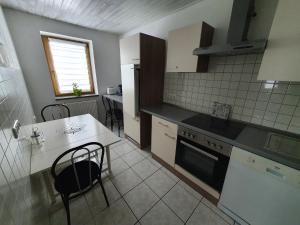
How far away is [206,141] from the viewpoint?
132 cm

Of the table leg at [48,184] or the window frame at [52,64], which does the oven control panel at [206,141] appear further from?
the window frame at [52,64]

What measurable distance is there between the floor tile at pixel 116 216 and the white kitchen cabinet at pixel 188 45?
1.77 meters

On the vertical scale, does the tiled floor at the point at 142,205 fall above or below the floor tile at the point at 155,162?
below

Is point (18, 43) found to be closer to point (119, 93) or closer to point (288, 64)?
point (119, 93)

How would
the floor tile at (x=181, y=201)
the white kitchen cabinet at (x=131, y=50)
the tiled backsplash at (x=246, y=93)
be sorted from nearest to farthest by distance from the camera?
the tiled backsplash at (x=246, y=93) → the floor tile at (x=181, y=201) → the white kitchen cabinet at (x=131, y=50)

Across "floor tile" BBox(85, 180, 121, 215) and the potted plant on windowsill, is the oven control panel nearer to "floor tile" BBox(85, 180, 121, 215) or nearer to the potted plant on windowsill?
"floor tile" BBox(85, 180, 121, 215)

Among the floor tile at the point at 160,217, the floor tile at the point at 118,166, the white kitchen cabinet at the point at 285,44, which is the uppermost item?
the white kitchen cabinet at the point at 285,44

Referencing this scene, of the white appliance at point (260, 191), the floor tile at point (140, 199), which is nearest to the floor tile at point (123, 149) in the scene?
the floor tile at point (140, 199)

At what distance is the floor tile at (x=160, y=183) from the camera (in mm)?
1609

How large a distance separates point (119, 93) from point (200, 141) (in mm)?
2582

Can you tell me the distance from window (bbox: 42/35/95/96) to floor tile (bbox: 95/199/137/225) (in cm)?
264

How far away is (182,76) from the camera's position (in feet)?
6.70

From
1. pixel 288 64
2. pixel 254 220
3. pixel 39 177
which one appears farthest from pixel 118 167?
pixel 288 64

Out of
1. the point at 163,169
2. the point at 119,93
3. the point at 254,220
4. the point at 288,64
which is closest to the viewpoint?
the point at 288,64
